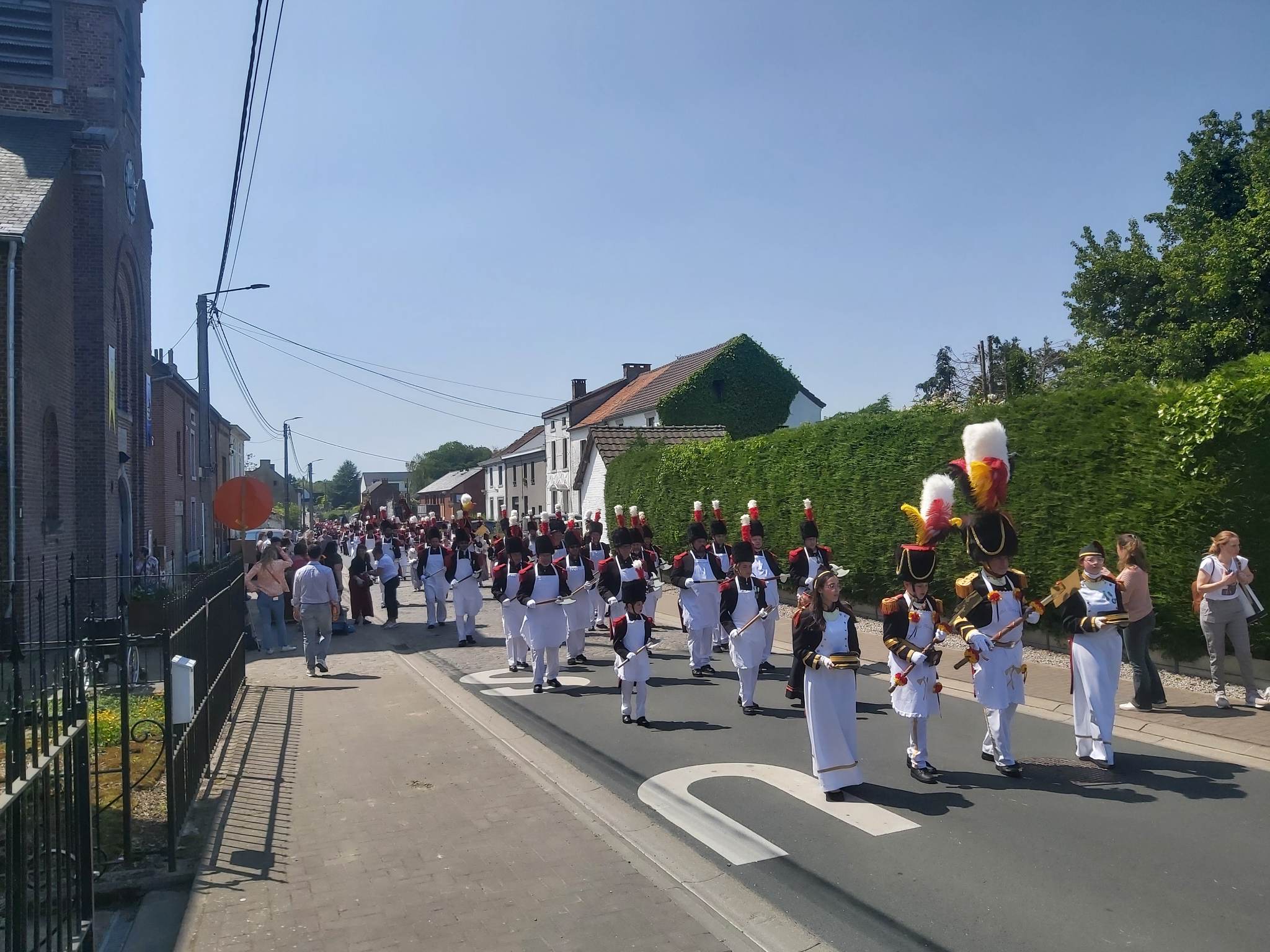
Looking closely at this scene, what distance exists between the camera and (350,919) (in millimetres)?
4812

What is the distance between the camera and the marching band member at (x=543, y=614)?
1138 cm

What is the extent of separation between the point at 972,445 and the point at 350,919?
5.84 metres

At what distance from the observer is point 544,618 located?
11453mm

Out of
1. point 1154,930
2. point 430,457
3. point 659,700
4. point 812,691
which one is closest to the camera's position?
point 1154,930

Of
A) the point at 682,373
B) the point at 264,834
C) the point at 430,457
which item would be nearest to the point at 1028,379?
the point at 682,373

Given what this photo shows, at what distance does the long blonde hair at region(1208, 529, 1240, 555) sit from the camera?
8742mm

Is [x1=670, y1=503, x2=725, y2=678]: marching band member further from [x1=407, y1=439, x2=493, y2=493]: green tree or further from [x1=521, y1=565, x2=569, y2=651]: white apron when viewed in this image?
[x1=407, y1=439, x2=493, y2=493]: green tree

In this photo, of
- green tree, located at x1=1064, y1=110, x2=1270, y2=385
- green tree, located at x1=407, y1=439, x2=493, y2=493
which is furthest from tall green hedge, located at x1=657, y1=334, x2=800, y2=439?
green tree, located at x1=407, y1=439, x2=493, y2=493

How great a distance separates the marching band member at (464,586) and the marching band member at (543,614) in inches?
169

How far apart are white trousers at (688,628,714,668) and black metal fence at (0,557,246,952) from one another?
5.37 m

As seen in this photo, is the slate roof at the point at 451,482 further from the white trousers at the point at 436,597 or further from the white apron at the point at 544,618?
the white apron at the point at 544,618

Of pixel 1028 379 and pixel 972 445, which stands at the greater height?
pixel 1028 379

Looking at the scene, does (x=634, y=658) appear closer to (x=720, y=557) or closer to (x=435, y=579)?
(x=720, y=557)

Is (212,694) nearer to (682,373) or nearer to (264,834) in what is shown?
(264,834)
